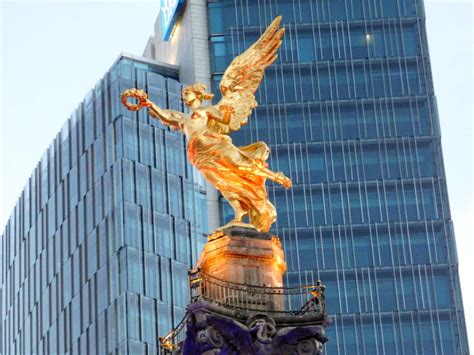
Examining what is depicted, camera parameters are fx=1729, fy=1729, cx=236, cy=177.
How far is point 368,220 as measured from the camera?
429 ft

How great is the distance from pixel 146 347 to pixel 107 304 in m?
5.42

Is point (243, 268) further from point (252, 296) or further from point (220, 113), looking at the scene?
point (220, 113)

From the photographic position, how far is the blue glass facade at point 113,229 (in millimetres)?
121188

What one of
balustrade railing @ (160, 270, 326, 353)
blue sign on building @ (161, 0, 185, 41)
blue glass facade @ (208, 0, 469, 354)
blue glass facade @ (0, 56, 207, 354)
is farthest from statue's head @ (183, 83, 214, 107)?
blue sign on building @ (161, 0, 185, 41)

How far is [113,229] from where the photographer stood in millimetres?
124000

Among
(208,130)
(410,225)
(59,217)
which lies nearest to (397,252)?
(410,225)

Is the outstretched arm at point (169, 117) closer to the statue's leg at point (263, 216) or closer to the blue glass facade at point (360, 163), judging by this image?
the statue's leg at point (263, 216)

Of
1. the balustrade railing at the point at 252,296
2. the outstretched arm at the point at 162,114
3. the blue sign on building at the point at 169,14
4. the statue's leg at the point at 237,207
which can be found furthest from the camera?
the blue sign on building at the point at 169,14

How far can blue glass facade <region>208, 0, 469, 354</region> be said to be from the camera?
418 feet

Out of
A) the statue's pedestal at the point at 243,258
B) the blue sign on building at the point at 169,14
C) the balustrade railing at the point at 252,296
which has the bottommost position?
the balustrade railing at the point at 252,296

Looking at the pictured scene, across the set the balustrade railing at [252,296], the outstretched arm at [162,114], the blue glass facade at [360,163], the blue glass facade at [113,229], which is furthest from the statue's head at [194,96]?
the blue glass facade at [360,163]

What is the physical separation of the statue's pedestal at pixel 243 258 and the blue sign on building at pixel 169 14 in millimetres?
97475

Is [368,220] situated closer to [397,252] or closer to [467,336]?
[397,252]

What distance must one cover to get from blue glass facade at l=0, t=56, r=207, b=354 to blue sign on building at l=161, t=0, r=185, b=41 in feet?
15.6
